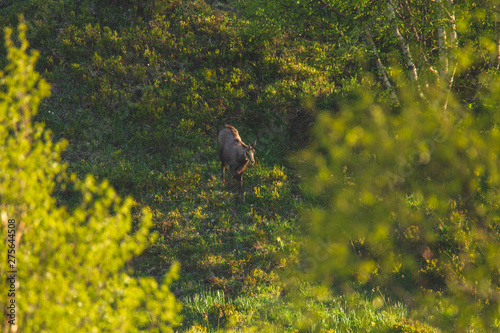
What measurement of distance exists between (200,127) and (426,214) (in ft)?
31.7

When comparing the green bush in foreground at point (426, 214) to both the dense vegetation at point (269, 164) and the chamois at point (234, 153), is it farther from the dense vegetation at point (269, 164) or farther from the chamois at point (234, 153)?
the chamois at point (234, 153)

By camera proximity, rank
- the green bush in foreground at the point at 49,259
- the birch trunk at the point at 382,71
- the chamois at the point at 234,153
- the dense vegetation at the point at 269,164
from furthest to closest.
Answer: the birch trunk at the point at 382,71 → the chamois at the point at 234,153 → the dense vegetation at the point at 269,164 → the green bush in foreground at the point at 49,259

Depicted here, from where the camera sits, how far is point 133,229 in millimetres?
11500

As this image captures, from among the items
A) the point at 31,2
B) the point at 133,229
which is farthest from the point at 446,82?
the point at 31,2

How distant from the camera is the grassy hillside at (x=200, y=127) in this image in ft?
29.1

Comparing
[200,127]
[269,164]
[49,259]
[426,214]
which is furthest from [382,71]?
[49,259]

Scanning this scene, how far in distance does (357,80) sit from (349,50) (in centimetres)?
566

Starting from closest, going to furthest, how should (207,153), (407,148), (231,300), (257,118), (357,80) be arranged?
(407,148)
(231,300)
(207,153)
(257,118)
(357,80)

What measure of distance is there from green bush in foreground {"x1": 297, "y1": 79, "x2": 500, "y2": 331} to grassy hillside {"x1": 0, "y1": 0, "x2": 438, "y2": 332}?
106cm

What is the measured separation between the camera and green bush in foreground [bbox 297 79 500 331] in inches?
211

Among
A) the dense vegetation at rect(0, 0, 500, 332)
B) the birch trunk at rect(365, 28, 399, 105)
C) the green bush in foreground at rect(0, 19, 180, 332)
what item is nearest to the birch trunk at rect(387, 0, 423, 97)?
the dense vegetation at rect(0, 0, 500, 332)

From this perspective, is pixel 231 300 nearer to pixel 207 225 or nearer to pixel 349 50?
pixel 207 225

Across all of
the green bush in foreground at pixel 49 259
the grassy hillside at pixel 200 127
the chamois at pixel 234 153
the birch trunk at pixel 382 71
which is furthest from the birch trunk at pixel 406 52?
the green bush in foreground at pixel 49 259

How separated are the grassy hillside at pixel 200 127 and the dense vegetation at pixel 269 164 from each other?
0.07 metres
